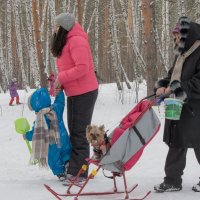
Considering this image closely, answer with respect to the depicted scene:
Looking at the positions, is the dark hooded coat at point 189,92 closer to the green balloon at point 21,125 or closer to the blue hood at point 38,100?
the blue hood at point 38,100

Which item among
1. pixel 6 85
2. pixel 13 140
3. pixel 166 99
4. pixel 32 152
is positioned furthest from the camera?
pixel 6 85

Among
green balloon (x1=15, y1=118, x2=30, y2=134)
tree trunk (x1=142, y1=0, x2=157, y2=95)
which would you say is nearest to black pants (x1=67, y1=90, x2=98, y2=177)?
green balloon (x1=15, y1=118, x2=30, y2=134)

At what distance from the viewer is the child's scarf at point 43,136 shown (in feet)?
15.2

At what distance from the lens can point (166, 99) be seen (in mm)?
3814

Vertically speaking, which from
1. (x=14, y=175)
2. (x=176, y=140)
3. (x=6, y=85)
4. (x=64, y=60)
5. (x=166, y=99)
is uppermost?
(x=64, y=60)

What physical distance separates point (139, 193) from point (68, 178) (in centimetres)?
86

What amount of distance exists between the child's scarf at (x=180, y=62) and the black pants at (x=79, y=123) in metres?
0.99

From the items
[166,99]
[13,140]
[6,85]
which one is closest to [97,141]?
[166,99]

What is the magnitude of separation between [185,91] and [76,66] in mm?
1220

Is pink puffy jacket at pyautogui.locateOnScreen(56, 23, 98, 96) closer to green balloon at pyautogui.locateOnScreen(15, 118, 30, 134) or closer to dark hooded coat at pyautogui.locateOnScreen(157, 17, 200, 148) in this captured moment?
green balloon at pyautogui.locateOnScreen(15, 118, 30, 134)

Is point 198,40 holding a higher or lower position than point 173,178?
higher

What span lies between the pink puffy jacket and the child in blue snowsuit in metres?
0.27

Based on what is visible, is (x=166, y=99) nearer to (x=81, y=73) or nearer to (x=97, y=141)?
(x=97, y=141)

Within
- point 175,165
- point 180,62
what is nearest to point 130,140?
point 175,165
